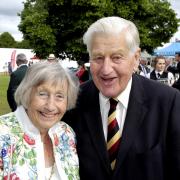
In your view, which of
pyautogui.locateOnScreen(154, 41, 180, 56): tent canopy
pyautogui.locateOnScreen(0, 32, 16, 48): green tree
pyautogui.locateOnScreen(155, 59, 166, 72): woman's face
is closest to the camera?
pyautogui.locateOnScreen(155, 59, 166, 72): woman's face

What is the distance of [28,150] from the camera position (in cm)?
278

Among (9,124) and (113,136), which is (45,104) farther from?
(113,136)

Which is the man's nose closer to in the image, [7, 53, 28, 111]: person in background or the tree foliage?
[7, 53, 28, 111]: person in background

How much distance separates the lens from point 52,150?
9.76ft

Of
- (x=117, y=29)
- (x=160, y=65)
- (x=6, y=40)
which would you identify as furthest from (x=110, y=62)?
(x=6, y=40)

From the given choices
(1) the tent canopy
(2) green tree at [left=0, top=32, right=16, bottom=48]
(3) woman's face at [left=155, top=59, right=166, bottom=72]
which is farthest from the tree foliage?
(2) green tree at [left=0, top=32, right=16, bottom=48]

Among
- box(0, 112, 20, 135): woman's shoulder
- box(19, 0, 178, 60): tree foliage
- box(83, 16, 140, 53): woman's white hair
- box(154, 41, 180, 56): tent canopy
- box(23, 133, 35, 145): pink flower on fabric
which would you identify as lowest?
box(23, 133, 35, 145): pink flower on fabric

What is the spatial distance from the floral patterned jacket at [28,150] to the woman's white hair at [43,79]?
0.10 meters

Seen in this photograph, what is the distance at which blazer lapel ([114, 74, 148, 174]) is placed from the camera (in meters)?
2.81

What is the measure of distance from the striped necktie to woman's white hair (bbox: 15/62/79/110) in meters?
0.32

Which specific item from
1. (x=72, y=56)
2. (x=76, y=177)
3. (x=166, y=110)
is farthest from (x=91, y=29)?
(x=72, y=56)

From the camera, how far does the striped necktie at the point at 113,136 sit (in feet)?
9.44

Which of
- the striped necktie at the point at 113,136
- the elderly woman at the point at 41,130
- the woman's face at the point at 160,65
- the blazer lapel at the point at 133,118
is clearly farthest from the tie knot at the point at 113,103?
the woman's face at the point at 160,65

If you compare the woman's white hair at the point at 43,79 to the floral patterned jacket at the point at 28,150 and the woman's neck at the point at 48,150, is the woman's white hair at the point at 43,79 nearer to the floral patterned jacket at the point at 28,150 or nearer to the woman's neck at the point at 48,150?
the floral patterned jacket at the point at 28,150
